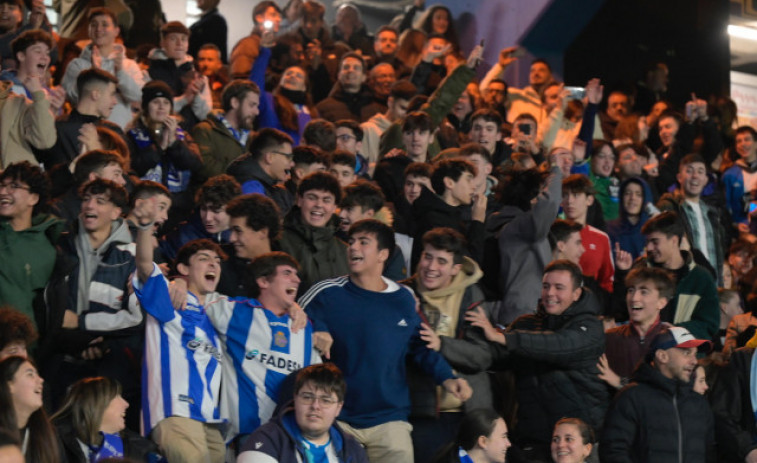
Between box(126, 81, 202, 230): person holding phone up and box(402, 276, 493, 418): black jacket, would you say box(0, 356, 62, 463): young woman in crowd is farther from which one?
box(126, 81, 202, 230): person holding phone up

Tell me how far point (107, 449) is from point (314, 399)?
1.08 m

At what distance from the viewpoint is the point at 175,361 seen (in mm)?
6645

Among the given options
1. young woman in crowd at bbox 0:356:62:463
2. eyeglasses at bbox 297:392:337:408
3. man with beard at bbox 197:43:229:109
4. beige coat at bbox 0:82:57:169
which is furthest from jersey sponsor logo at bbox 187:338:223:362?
man with beard at bbox 197:43:229:109

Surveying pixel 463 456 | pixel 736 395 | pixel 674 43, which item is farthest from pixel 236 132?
pixel 674 43

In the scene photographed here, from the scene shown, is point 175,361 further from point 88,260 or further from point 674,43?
point 674,43

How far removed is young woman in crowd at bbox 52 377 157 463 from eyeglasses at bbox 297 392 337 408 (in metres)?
0.83

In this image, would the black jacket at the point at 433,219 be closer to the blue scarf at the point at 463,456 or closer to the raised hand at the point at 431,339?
the raised hand at the point at 431,339

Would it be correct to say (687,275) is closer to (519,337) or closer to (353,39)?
(519,337)

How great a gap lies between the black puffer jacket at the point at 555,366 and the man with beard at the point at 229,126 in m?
3.60

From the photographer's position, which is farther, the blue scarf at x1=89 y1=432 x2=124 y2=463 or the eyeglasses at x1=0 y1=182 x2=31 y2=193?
the eyeglasses at x1=0 y1=182 x2=31 y2=193

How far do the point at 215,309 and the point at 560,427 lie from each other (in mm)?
2115

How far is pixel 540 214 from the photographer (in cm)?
869

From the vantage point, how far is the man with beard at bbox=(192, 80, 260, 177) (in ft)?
33.8

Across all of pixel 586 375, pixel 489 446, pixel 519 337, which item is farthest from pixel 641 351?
pixel 489 446
